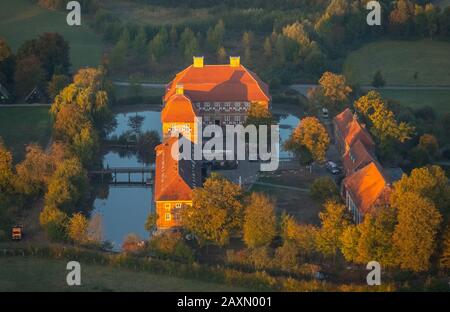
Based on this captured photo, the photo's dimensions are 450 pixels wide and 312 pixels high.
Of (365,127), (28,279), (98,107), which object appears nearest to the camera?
(28,279)

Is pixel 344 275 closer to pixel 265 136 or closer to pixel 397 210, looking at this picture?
pixel 397 210

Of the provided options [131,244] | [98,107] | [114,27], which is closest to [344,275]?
[131,244]

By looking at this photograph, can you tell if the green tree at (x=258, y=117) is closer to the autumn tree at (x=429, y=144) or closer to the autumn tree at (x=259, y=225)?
the autumn tree at (x=429, y=144)

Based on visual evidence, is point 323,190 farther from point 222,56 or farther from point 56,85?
point 222,56

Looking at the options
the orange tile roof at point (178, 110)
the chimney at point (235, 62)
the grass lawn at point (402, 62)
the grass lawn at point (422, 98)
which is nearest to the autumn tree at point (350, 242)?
the orange tile roof at point (178, 110)

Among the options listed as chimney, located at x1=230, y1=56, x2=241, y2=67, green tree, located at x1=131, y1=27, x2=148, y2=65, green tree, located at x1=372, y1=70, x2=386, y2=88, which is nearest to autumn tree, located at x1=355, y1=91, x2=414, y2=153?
chimney, located at x1=230, y1=56, x2=241, y2=67
